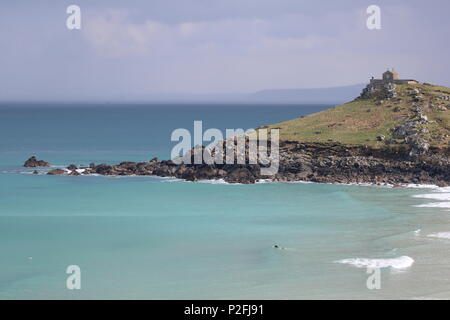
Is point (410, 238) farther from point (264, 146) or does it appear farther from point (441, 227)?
point (264, 146)

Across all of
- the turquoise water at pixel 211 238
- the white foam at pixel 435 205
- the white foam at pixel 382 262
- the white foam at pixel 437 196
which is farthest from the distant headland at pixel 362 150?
the white foam at pixel 382 262

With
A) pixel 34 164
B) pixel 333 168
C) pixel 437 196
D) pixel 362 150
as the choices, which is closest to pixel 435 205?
pixel 437 196

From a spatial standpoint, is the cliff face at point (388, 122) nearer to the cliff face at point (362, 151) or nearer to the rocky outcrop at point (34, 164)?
the cliff face at point (362, 151)

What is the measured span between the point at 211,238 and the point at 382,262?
14.3m

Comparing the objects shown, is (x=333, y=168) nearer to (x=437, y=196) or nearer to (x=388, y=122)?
(x=388, y=122)

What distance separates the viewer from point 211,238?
60031 mm

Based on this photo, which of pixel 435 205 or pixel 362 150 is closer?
pixel 435 205

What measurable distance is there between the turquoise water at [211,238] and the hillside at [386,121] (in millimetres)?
13190

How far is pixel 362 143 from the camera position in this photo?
3804 inches

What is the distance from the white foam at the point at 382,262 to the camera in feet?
165

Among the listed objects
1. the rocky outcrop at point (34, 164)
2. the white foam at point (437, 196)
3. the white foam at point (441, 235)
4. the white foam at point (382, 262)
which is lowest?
the white foam at point (382, 262)

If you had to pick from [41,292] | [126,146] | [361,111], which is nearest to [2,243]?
[41,292]

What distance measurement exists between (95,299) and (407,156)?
185 feet

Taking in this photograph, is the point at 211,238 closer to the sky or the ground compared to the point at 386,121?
closer to the ground
